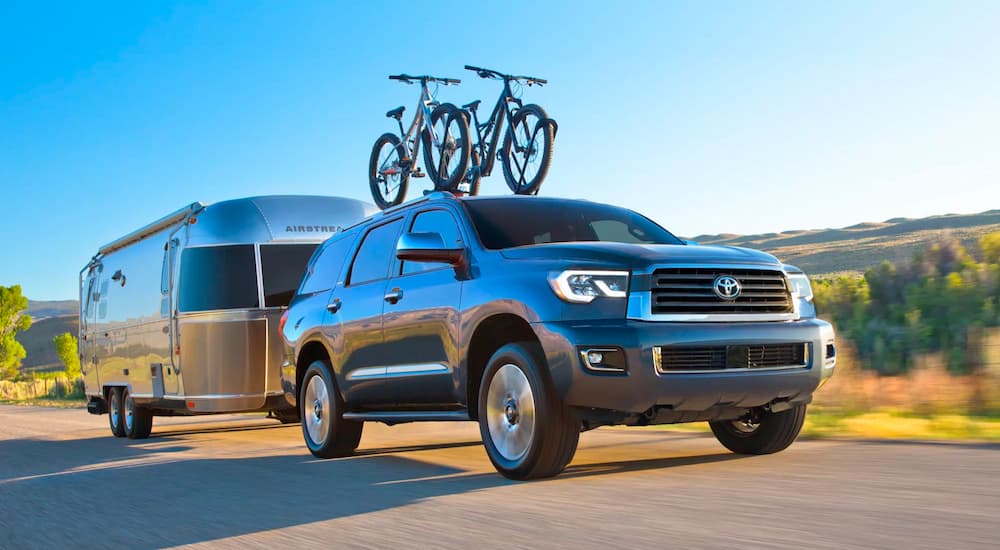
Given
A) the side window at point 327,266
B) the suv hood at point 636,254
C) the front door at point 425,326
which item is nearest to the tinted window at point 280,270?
the side window at point 327,266

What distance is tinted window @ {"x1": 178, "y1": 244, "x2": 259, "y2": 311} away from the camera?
1241 cm

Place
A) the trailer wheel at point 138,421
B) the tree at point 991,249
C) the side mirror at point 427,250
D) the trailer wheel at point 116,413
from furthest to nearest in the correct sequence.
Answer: the trailer wheel at point 116,413 < the tree at point 991,249 < the trailer wheel at point 138,421 < the side mirror at point 427,250

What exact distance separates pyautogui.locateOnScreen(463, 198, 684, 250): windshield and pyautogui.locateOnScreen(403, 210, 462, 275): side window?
19 cm

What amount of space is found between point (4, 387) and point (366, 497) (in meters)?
58.0

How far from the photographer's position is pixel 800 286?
7.39 m

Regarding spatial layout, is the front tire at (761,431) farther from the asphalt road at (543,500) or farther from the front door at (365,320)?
the front door at (365,320)

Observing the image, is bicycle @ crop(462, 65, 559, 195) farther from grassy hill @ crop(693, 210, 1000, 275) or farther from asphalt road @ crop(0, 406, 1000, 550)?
grassy hill @ crop(693, 210, 1000, 275)

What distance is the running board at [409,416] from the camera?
781cm

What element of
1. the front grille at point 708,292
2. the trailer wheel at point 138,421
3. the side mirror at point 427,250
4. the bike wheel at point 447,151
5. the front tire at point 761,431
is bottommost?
the trailer wheel at point 138,421

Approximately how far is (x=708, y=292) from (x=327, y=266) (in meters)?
4.65

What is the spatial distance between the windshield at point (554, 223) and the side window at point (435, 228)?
192mm

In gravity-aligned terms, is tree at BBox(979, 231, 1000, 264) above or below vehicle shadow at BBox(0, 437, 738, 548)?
above

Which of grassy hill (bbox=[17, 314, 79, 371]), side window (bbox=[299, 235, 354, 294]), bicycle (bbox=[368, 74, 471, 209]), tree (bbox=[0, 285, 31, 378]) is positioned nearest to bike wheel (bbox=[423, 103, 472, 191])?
bicycle (bbox=[368, 74, 471, 209])

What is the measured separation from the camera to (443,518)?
5848 millimetres
